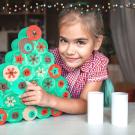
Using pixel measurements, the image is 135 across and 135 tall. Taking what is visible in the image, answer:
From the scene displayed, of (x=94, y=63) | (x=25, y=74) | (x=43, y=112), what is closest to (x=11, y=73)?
(x=25, y=74)

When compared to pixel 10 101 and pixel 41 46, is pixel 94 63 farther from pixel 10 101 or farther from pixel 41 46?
pixel 10 101

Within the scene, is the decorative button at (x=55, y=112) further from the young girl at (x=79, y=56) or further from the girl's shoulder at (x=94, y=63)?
the girl's shoulder at (x=94, y=63)

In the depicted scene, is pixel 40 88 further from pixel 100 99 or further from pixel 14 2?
pixel 14 2

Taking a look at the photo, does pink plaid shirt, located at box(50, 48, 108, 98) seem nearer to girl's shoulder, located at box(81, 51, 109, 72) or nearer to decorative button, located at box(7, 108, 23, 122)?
girl's shoulder, located at box(81, 51, 109, 72)

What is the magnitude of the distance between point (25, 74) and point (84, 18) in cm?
25

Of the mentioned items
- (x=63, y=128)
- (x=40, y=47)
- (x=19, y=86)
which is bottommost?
(x=63, y=128)

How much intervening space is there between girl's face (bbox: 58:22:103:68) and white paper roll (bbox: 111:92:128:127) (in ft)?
0.57

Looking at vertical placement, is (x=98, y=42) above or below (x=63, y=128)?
above

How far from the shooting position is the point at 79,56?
947 millimetres

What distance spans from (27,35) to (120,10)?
2671 millimetres

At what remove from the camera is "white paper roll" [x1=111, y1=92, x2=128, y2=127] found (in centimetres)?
83

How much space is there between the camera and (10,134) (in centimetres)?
74

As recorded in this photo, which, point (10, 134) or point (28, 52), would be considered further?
point (28, 52)

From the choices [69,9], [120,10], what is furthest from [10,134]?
[120,10]
